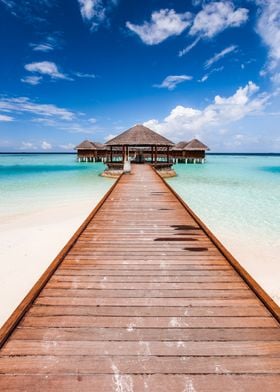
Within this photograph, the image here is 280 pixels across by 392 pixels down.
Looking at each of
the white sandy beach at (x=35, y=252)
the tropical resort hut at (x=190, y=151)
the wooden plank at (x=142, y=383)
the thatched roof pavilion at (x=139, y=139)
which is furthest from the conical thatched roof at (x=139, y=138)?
the tropical resort hut at (x=190, y=151)

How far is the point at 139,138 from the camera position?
70.6ft

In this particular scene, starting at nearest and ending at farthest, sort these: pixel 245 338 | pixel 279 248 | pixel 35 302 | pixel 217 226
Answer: pixel 245 338
pixel 35 302
pixel 279 248
pixel 217 226

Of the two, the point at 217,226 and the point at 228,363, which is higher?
the point at 228,363

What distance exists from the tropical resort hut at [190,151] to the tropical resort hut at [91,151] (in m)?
13.0

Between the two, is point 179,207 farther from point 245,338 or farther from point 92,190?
point 92,190

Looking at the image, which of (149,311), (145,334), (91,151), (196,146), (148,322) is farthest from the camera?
(91,151)

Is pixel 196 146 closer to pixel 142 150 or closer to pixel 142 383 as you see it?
pixel 142 150

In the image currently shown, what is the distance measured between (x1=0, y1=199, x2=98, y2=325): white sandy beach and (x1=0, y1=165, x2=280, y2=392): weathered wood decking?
73.0 inches

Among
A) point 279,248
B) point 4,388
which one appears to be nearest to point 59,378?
point 4,388

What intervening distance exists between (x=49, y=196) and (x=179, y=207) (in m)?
10.3

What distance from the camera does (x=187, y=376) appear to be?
5.94ft

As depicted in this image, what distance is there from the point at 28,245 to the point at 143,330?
226 inches

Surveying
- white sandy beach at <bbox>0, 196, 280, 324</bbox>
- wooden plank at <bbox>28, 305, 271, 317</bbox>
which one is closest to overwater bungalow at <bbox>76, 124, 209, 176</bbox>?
white sandy beach at <bbox>0, 196, 280, 324</bbox>

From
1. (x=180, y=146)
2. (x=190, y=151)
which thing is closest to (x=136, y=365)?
(x=190, y=151)
